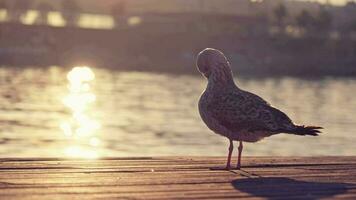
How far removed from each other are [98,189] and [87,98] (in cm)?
7696

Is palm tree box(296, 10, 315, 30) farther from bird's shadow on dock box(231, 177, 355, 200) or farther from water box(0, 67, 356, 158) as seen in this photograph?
bird's shadow on dock box(231, 177, 355, 200)

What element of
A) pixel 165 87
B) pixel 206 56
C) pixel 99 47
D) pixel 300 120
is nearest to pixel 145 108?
pixel 300 120

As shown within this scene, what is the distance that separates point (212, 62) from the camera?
866cm

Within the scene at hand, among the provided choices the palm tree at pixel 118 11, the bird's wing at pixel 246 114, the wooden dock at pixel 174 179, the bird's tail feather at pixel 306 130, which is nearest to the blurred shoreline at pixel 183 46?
the palm tree at pixel 118 11

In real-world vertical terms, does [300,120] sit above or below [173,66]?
below

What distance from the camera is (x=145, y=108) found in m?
68.2

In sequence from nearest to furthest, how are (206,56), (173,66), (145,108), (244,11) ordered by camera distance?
(206,56), (145,108), (173,66), (244,11)

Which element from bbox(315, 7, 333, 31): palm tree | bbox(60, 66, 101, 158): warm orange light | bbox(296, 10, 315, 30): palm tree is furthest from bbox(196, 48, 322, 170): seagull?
bbox(296, 10, 315, 30): palm tree

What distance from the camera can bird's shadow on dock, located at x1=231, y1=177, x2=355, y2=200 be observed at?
22.3 feet

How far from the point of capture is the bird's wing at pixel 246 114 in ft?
26.7

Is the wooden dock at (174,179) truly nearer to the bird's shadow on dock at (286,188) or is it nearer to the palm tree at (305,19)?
the bird's shadow on dock at (286,188)

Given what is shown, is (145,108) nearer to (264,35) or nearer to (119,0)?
(264,35)

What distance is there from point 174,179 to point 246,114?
3.72 ft

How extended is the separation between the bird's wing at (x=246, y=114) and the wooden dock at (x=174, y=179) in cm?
45
